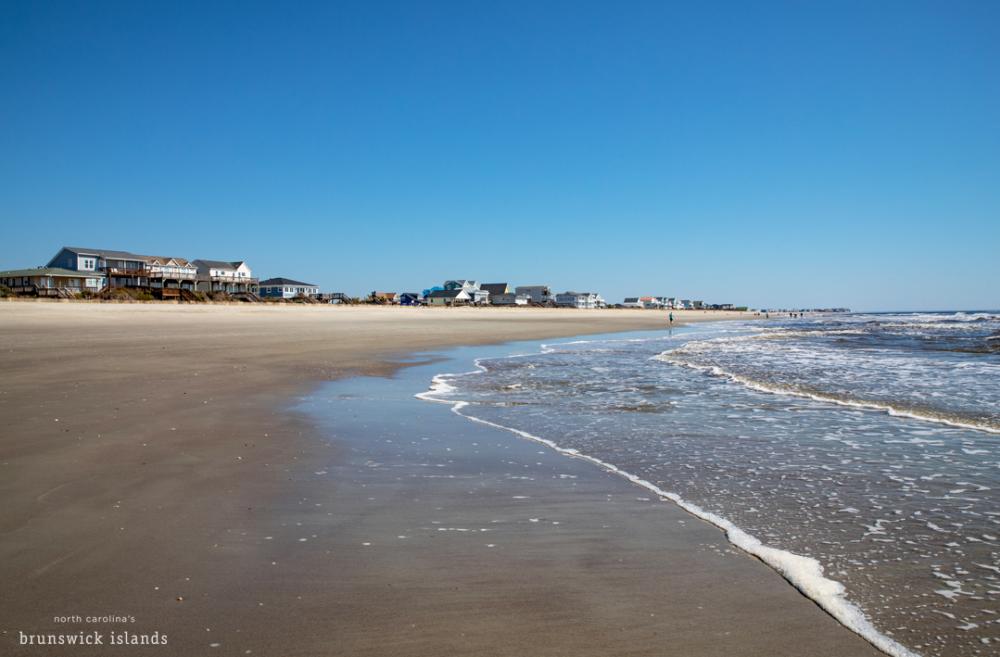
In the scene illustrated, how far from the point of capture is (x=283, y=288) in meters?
102

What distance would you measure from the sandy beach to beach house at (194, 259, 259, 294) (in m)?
82.8

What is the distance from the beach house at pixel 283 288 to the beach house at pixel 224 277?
10324mm

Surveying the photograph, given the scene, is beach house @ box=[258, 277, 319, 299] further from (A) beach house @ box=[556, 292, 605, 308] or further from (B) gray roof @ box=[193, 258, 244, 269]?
(A) beach house @ box=[556, 292, 605, 308]

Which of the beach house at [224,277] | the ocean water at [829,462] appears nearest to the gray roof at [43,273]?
the beach house at [224,277]

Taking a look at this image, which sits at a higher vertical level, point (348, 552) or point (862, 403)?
point (348, 552)

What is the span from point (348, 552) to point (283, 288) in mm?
105372

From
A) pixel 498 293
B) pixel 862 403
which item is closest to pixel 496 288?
pixel 498 293

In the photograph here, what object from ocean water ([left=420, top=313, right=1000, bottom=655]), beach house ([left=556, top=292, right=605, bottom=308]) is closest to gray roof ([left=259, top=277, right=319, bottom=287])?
beach house ([left=556, top=292, right=605, bottom=308])

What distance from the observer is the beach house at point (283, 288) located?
101938 mm

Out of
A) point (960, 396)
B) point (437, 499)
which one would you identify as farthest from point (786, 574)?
point (960, 396)

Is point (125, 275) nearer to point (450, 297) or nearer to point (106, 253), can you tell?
point (106, 253)

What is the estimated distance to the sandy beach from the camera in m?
2.85

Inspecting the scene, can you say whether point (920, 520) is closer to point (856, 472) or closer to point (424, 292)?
point (856, 472)

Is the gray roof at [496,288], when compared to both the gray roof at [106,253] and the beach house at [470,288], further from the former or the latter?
the gray roof at [106,253]
